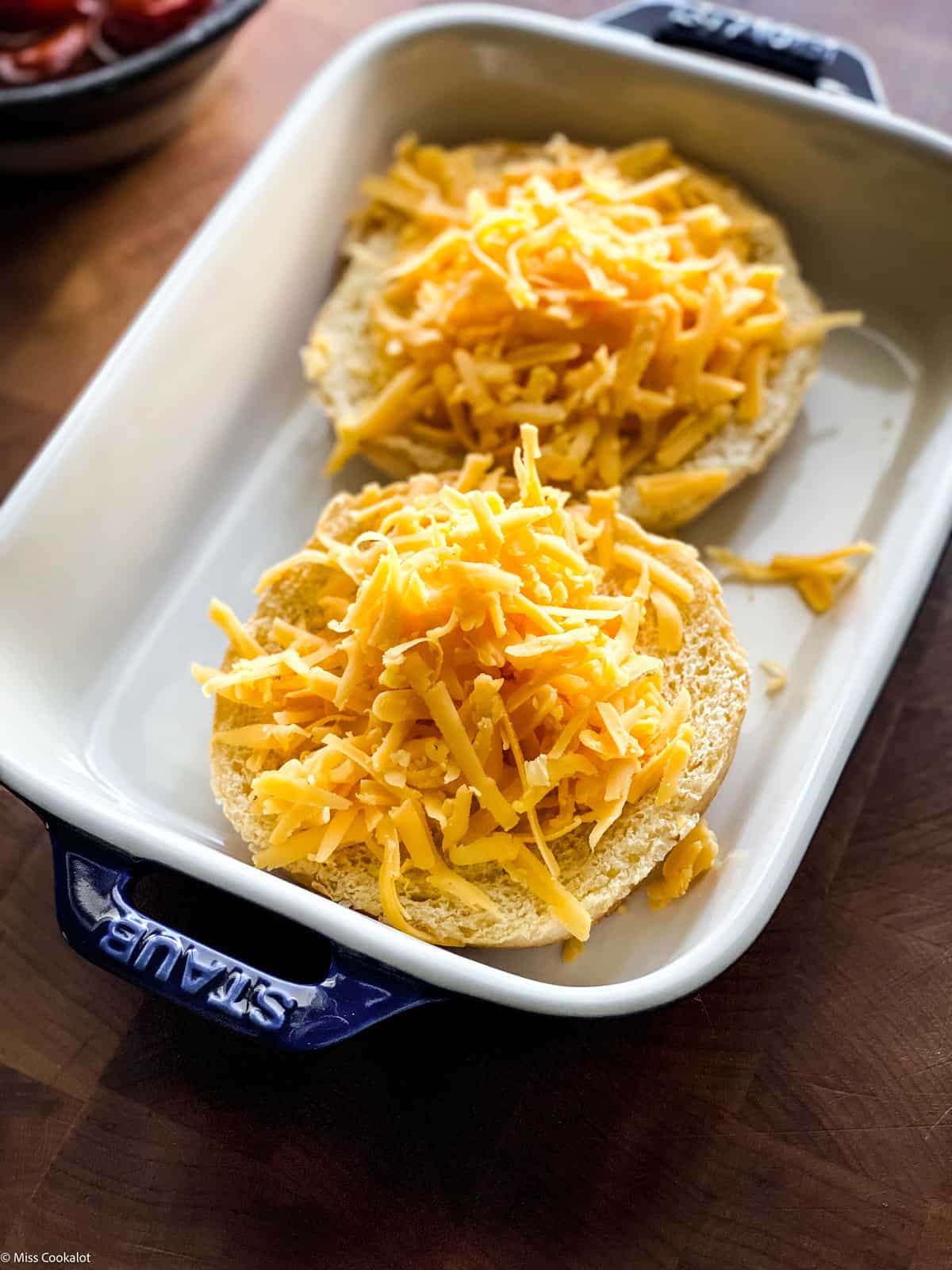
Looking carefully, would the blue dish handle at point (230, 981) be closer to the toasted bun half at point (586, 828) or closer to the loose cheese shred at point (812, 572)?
the toasted bun half at point (586, 828)

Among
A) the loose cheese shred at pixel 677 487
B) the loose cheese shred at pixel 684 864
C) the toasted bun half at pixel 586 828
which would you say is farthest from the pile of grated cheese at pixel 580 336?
the loose cheese shred at pixel 684 864

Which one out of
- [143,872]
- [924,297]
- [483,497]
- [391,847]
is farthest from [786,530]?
[143,872]

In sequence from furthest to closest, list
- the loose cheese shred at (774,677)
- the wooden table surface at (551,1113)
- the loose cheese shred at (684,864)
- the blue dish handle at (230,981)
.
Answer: the loose cheese shred at (774,677)
the loose cheese shred at (684,864)
the wooden table surface at (551,1113)
the blue dish handle at (230,981)

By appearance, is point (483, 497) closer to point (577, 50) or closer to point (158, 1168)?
point (158, 1168)

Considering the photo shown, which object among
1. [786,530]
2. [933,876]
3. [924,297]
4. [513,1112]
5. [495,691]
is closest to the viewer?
[495,691]

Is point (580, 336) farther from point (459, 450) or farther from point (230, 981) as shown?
point (230, 981)

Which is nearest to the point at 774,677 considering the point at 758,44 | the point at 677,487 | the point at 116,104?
the point at 677,487
